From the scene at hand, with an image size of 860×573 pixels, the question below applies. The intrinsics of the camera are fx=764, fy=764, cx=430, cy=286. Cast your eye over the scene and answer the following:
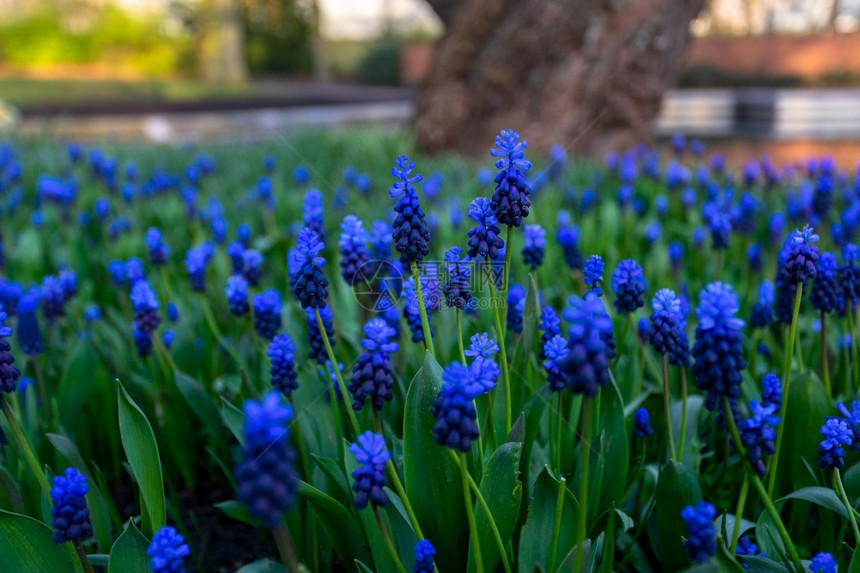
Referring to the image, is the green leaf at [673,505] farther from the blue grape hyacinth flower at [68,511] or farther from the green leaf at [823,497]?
the blue grape hyacinth flower at [68,511]

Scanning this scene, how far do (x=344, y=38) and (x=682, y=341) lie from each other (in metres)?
32.8

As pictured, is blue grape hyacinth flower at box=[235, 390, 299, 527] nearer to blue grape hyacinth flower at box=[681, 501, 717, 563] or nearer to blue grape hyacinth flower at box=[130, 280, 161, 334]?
blue grape hyacinth flower at box=[681, 501, 717, 563]

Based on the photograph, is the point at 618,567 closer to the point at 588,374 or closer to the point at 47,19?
the point at 588,374

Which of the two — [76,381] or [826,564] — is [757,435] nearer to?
[826,564]

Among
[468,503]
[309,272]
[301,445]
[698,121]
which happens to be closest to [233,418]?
[301,445]

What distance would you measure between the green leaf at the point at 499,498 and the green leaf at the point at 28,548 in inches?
28.4

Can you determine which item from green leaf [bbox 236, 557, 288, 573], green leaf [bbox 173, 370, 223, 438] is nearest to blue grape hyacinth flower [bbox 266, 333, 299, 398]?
green leaf [bbox 236, 557, 288, 573]

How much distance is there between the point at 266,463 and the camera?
31.7 inches

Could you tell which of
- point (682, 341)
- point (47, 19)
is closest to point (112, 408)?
point (682, 341)

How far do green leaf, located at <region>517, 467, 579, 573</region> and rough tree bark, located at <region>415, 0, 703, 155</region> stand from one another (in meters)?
4.75

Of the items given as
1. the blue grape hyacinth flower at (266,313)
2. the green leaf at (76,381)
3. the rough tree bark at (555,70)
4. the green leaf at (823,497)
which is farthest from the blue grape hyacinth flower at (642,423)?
A: the rough tree bark at (555,70)

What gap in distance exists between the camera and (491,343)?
1276mm

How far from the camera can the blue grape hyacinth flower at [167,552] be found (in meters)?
1.07

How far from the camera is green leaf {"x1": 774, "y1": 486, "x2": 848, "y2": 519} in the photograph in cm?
141
